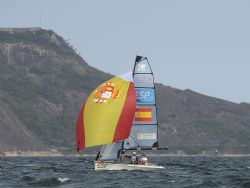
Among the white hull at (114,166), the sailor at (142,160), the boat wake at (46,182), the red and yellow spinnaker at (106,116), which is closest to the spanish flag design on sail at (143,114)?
the red and yellow spinnaker at (106,116)

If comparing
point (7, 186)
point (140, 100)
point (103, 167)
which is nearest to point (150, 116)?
point (140, 100)

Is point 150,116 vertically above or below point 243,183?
above

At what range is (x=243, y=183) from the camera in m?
58.1

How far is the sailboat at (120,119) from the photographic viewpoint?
64500 millimetres

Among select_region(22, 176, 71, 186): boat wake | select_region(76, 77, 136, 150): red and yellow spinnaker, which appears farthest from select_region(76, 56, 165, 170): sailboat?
select_region(22, 176, 71, 186): boat wake

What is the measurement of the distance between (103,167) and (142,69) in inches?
386

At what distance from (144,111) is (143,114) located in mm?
308

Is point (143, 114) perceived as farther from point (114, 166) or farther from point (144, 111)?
point (114, 166)

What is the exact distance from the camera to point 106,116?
213 feet

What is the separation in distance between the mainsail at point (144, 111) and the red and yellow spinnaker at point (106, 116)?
273cm

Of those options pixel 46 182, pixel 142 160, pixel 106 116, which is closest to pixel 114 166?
pixel 142 160

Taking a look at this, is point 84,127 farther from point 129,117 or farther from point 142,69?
point 142,69

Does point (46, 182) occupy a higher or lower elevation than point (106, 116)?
lower

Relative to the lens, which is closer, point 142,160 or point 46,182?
point 46,182
